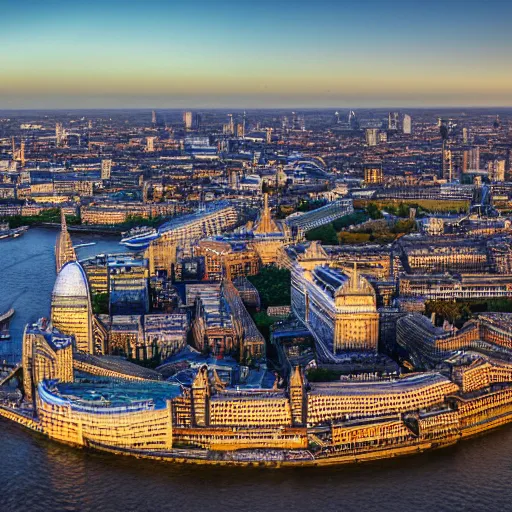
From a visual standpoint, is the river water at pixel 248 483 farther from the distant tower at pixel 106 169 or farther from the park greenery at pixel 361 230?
the distant tower at pixel 106 169

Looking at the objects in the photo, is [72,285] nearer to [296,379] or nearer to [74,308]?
[74,308]

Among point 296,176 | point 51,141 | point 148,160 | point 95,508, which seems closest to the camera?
point 95,508

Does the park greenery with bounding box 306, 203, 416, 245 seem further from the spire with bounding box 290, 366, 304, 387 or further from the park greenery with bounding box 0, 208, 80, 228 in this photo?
the spire with bounding box 290, 366, 304, 387

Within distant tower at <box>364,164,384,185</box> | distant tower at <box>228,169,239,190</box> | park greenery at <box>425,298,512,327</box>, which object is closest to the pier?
park greenery at <box>425,298,512,327</box>

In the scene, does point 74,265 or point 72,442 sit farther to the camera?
point 74,265

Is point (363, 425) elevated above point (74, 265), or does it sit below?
below

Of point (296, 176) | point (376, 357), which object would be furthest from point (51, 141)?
point (376, 357)

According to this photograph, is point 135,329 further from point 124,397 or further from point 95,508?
point 95,508

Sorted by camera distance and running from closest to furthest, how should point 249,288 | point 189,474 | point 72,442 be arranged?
point 189,474 < point 72,442 < point 249,288
